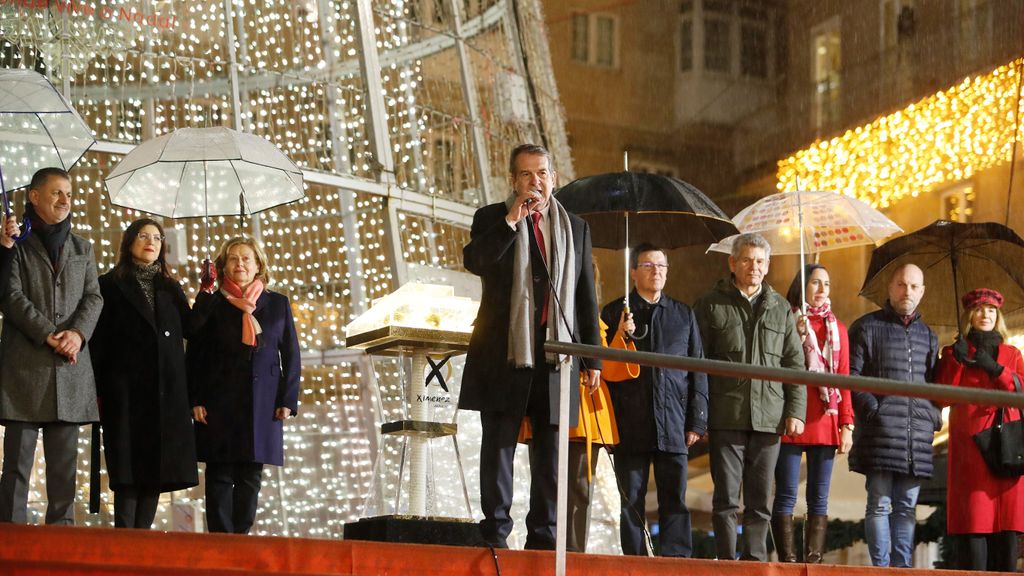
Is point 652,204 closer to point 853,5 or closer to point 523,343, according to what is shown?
point 523,343

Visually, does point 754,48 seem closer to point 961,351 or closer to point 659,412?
point 961,351

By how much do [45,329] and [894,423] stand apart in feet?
11.4

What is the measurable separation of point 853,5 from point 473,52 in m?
5.60

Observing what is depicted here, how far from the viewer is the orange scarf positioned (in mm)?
5418

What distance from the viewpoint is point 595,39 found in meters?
15.6

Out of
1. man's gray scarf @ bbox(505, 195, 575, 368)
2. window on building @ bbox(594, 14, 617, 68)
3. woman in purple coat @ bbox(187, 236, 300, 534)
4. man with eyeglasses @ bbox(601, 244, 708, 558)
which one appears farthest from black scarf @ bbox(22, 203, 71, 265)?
window on building @ bbox(594, 14, 617, 68)

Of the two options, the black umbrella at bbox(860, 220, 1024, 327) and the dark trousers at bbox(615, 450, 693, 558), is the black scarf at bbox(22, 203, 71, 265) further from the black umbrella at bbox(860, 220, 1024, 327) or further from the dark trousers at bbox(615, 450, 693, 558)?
the black umbrella at bbox(860, 220, 1024, 327)

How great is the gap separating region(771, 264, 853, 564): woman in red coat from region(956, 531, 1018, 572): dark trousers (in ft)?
2.04

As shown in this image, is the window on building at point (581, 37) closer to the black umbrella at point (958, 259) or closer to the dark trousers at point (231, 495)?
the black umbrella at point (958, 259)

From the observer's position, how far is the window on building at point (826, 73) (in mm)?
14562

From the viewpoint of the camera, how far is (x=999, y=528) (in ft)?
18.9

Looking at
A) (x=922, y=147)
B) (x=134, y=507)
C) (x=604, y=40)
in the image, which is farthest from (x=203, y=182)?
(x=604, y=40)

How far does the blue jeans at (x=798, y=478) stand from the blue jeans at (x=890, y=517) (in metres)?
0.20

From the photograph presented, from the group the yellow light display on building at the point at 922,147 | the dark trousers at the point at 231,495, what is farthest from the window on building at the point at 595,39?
the dark trousers at the point at 231,495
